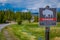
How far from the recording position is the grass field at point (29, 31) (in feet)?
7.82

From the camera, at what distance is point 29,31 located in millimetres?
2441

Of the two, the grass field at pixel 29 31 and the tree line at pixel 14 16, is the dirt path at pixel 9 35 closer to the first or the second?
the grass field at pixel 29 31

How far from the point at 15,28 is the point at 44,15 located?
65 centimetres

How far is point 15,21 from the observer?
2.43m

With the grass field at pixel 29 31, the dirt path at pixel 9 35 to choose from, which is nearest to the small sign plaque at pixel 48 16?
the grass field at pixel 29 31

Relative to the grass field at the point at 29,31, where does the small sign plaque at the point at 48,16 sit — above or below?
above

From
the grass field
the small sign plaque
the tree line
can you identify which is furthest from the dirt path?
the small sign plaque

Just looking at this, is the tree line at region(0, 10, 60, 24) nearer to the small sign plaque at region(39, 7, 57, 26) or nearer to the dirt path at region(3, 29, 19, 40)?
the dirt path at region(3, 29, 19, 40)

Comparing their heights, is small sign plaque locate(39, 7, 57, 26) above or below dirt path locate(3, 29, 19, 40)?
above

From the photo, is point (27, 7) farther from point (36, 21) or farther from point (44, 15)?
point (44, 15)

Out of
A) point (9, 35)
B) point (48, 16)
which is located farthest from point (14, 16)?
point (48, 16)

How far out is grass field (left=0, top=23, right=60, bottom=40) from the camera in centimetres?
238

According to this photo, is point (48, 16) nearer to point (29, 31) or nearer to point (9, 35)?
point (29, 31)

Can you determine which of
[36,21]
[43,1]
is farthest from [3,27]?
[43,1]
